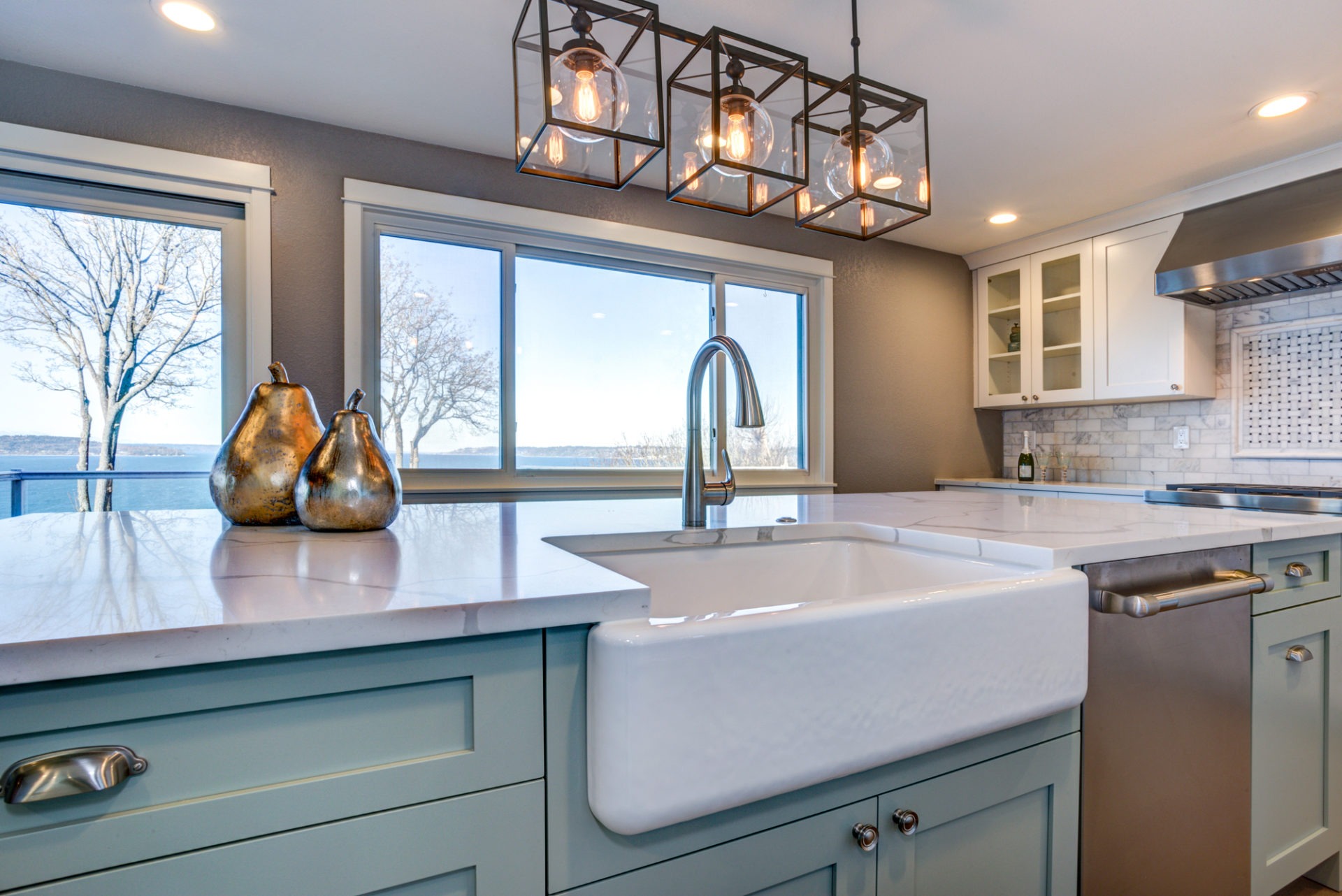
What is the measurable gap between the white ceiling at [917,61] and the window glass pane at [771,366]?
110cm

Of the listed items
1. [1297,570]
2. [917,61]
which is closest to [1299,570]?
[1297,570]

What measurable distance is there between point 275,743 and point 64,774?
13 centimetres

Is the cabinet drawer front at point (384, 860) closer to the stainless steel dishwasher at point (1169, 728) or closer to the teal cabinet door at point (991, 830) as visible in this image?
the teal cabinet door at point (991, 830)

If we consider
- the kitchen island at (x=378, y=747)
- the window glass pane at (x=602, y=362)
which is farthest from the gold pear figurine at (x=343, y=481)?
the window glass pane at (x=602, y=362)

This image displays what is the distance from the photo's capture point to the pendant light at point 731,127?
129cm

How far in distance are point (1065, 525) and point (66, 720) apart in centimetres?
135

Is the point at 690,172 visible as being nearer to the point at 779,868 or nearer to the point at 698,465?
the point at 698,465

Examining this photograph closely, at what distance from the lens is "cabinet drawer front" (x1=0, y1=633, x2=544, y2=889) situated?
1.55 feet

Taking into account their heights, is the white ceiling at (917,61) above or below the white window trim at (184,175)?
above

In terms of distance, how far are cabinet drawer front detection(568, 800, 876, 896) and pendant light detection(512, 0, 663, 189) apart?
110 cm

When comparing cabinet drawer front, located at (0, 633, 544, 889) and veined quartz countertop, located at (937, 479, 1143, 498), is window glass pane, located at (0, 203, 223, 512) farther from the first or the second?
veined quartz countertop, located at (937, 479, 1143, 498)

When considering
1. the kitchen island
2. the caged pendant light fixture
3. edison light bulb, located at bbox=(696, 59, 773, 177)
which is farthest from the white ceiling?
the kitchen island

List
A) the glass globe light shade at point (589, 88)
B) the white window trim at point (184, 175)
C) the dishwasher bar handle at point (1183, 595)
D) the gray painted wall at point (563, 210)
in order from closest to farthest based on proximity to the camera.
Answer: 1. the dishwasher bar handle at point (1183, 595)
2. the glass globe light shade at point (589, 88)
3. the white window trim at point (184, 175)
4. the gray painted wall at point (563, 210)

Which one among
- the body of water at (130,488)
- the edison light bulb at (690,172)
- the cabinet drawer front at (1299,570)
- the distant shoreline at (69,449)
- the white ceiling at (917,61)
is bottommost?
the cabinet drawer front at (1299,570)
